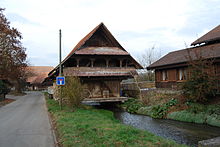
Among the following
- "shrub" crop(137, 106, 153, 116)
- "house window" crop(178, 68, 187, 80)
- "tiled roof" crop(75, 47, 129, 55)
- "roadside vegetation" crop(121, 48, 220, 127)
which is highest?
"tiled roof" crop(75, 47, 129, 55)

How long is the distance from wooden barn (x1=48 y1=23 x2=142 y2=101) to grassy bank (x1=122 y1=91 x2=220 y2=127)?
3.53 metres

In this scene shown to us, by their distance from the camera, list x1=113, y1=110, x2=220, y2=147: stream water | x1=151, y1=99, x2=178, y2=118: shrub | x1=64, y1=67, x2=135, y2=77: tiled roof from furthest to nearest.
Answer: x1=64, y1=67, x2=135, y2=77: tiled roof < x1=151, y1=99, x2=178, y2=118: shrub < x1=113, y1=110, x2=220, y2=147: stream water

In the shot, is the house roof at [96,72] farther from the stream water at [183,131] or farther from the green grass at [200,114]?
the stream water at [183,131]

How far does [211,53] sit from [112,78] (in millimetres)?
10368

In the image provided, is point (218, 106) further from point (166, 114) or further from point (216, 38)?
point (216, 38)

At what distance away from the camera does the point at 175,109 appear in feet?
49.2

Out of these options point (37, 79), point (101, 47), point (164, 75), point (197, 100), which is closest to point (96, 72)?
point (101, 47)

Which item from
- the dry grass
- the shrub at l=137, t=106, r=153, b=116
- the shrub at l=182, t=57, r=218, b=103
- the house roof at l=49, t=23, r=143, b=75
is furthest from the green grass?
the house roof at l=49, t=23, r=143, b=75

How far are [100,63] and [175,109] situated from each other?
36.2 feet

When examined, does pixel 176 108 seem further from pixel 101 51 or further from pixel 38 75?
pixel 38 75

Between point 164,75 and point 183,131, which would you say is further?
point 164,75

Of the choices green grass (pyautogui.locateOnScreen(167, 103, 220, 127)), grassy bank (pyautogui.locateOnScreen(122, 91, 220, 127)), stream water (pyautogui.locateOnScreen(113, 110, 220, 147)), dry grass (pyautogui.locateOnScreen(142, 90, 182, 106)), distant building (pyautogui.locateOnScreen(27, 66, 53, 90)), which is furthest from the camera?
distant building (pyautogui.locateOnScreen(27, 66, 53, 90))

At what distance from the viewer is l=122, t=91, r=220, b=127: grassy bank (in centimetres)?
1245

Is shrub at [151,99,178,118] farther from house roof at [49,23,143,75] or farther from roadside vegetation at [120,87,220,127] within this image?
house roof at [49,23,143,75]
